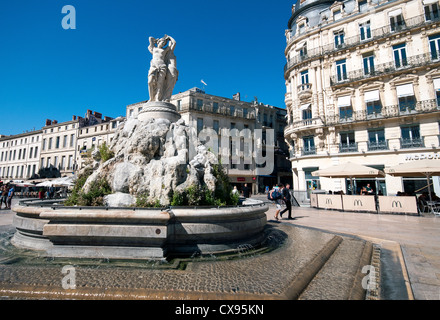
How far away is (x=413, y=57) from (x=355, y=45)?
495cm

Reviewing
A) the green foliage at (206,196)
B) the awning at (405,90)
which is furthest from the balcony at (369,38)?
the green foliage at (206,196)

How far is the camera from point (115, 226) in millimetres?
3924

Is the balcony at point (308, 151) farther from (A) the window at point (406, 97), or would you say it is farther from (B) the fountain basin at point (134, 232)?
(B) the fountain basin at point (134, 232)

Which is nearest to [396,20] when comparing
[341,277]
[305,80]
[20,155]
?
[305,80]

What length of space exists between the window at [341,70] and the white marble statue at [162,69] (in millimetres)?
19952

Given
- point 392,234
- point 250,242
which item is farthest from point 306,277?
point 392,234

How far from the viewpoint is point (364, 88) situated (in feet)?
69.9

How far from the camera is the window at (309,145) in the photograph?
2314 cm

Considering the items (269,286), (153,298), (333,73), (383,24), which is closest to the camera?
(153,298)

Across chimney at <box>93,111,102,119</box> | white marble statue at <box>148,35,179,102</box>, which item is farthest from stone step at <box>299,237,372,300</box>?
chimney at <box>93,111,102,119</box>

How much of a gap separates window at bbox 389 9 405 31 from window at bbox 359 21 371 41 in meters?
1.78

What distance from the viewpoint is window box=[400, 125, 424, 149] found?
1836 cm

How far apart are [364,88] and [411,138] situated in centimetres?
612
